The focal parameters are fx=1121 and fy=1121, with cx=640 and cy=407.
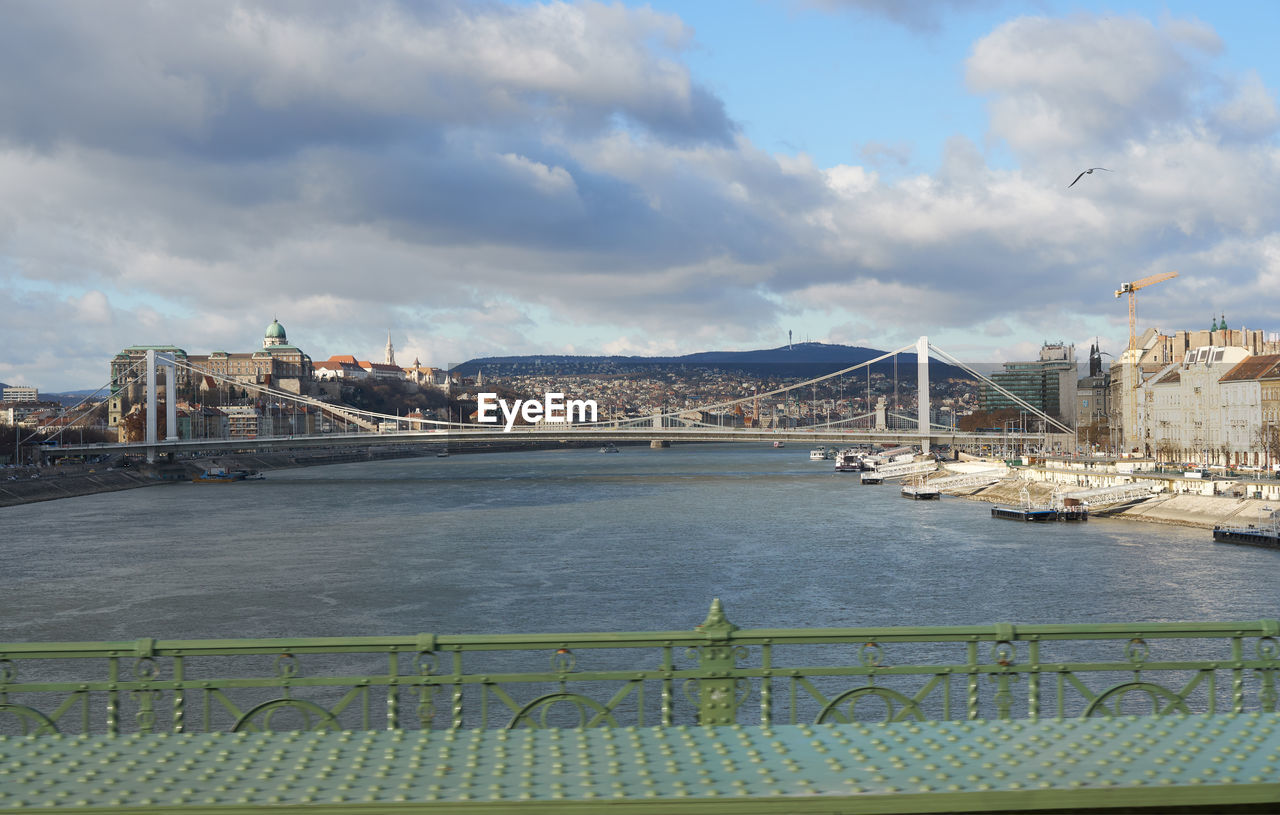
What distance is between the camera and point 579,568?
92.2 feet

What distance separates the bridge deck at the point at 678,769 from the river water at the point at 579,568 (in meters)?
13.9

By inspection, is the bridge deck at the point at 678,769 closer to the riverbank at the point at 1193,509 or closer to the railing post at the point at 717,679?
the railing post at the point at 717,679

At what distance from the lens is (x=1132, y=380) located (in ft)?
266

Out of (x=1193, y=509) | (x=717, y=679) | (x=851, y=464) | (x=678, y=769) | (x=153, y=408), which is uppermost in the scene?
(x=153, y=408)

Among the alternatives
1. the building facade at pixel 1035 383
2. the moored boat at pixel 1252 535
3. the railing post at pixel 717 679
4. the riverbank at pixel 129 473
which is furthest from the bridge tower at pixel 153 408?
the building facade at pixel 1035 383

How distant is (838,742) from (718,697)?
0.43 m

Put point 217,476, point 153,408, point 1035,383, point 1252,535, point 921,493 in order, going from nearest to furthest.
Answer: point 1252,535 < point 921,493 < point 217,476 < point 153,408 < point 1035,383

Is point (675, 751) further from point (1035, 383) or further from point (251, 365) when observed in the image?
point (1035, 383)

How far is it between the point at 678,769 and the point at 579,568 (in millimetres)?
25222

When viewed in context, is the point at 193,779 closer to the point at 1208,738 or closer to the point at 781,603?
the point at 1208,738

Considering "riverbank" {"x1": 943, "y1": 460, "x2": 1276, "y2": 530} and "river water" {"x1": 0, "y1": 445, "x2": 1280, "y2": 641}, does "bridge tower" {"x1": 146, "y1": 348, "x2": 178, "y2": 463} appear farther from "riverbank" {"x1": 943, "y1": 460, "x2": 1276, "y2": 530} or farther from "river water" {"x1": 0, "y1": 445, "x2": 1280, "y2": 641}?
"riverbank" {"x1": 943, "y1": 460, "x2": 1276, "y2": 530}

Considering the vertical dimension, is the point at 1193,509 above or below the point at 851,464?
below

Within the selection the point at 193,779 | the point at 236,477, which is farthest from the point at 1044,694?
the point at 236,477

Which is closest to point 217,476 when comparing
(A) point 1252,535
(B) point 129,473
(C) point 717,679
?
(B) point 129,473
